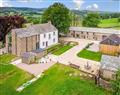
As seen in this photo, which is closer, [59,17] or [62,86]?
→ [62,86]

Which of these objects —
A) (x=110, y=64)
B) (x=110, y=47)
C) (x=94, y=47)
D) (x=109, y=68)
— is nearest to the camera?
(x=109, y=68)

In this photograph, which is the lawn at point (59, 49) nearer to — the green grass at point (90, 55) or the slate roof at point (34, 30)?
the green grass at point (90, 55)

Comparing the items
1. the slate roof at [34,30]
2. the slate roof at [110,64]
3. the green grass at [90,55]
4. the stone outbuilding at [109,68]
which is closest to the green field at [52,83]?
the stone outbuilding at [109,68]

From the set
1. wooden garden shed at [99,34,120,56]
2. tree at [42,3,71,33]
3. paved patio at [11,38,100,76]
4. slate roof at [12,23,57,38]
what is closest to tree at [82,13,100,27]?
tree at [42,3,71,33]

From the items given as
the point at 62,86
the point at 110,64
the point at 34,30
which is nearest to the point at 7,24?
the point at 34,30

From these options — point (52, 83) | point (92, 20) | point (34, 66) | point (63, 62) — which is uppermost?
point (92, 20)

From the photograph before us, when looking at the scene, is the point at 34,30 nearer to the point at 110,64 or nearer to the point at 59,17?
the point at 59,17
